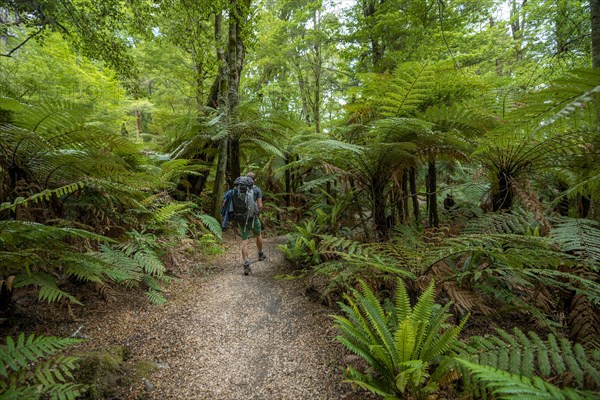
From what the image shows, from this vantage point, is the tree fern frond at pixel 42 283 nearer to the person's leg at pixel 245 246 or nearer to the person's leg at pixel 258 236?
the person's leg at pixel 245 246

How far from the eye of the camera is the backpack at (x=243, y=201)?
423cm

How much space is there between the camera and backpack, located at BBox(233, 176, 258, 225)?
4.23 m

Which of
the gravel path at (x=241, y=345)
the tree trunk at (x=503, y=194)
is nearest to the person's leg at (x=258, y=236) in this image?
the gravel path at (x=241, y=345)

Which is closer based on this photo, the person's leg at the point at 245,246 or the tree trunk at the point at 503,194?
the tree trunk at the point at 503,194

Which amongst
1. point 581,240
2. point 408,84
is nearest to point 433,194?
point 408,84

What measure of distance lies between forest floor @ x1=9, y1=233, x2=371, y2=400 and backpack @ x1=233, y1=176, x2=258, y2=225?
3.98 ft

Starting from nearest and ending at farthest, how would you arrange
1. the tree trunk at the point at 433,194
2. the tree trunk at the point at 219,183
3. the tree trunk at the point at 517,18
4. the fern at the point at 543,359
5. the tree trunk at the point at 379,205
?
the fern at the point at 543,359
the tree trunk at the point at 379,205
the tree trunk at the point at 433,194
the tree trunk at the point at 219,183
the tree trunk at the point at 517,18

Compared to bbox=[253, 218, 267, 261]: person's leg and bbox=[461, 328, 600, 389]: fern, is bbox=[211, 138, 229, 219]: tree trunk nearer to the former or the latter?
bbox=[253, 218, 267, 261]: person's leg

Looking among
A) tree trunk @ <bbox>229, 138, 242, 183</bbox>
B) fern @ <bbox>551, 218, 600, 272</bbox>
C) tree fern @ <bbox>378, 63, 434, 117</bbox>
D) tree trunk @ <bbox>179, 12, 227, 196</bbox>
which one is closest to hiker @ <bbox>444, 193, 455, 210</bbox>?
tree fern @ <bbox>378, 63, 434, 117</bbox>

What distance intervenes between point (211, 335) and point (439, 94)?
4.07 m

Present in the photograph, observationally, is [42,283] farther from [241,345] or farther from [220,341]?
[241,345]

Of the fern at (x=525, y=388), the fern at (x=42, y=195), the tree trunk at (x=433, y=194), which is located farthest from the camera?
the tree trunk at (x=433, y=194)

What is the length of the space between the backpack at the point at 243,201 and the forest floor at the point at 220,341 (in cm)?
121

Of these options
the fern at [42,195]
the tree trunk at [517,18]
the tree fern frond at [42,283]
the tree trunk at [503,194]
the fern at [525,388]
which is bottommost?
the fern at [525,388]
